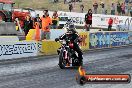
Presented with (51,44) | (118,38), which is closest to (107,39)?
(118,38)

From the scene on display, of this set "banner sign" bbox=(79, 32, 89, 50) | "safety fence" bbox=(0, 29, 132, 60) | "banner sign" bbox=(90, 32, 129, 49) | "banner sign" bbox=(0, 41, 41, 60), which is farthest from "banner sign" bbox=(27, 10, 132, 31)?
"banner sign" bbox=(0, 41, 41, 60)

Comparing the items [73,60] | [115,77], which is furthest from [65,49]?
[115,77]

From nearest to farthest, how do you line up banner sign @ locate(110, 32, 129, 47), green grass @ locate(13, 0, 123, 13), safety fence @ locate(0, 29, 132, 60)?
safety fence @ locate(0, 29, 132, 60)
banner sign @ locate(110, 32, 129, 47)
green grass @ locate(13, 0, 123, 13)

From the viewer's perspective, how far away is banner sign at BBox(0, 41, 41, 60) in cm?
1502

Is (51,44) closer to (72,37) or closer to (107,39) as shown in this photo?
(72,37)

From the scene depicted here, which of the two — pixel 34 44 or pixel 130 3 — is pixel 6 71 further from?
pixel 130 3

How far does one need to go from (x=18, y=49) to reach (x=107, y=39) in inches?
377

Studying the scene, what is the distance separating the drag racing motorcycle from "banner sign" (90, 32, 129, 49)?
10236 mm

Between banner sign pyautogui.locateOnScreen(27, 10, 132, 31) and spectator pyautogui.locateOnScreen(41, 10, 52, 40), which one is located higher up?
spectator pyautogui.locateOnScreen(41, 10, 52, 40)

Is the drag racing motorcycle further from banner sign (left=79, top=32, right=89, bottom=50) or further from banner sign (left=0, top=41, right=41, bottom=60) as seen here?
banner sign (left=79, top=32, right=89, bottom=50)

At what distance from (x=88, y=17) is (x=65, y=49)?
1193cm

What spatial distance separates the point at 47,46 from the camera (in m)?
17.8

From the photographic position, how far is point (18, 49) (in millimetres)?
15758

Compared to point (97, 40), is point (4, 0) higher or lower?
higher
